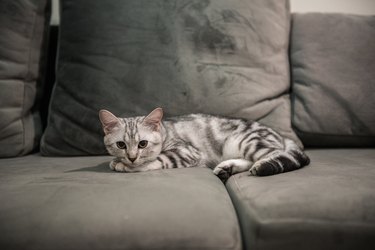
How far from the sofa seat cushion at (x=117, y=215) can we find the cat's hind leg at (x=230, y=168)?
0.24 meters

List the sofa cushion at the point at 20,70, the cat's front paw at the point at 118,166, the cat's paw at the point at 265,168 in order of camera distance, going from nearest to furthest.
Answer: the cat's paw at the point at 265,168 → the cat's front paw at the point at 118,166 → the sofa cushion at the point at 20,70

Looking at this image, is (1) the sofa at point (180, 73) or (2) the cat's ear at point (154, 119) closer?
(2) the cat's ear at point (154, 119)

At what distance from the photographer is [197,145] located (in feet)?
5.24

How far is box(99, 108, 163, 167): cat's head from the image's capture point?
1339 millimetres

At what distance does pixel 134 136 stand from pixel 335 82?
989mm

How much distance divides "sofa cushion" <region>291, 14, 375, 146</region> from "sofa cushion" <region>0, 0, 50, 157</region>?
1285 mm

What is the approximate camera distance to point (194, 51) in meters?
1.55

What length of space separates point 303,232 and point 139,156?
0.73 m

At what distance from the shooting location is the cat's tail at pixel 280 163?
1.11 meters

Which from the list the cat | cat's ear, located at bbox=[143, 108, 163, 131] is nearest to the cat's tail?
the cat

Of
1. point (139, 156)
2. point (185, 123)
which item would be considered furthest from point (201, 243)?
point (185, 123)

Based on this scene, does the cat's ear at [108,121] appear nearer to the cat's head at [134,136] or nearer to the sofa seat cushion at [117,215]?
the cat's head at [134,136]

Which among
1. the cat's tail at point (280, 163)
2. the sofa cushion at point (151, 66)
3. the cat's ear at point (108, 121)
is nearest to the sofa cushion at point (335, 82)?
the sofa cushion at point (151, 66)

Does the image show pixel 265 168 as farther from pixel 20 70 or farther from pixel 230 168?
pixel 20 70
